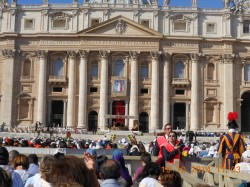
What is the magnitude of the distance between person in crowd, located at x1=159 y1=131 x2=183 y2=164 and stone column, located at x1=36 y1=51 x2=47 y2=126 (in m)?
52.5

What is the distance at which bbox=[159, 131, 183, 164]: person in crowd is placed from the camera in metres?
11.2

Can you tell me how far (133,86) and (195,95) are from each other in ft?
28.0

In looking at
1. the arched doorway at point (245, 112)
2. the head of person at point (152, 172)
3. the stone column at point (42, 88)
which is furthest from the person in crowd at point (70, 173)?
the arched doorway at point (245, 112)

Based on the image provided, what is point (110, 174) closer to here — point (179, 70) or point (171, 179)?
point (171, 179)

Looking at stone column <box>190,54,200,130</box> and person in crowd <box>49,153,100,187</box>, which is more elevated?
stone column <box>190,54,200,130</box>

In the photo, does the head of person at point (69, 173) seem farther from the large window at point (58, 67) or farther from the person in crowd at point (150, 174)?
the large window at point (58, 67)

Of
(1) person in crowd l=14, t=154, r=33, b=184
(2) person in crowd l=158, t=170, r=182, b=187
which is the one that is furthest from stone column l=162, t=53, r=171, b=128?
(2) person in crowd l=158, t=170, r=182, b=187

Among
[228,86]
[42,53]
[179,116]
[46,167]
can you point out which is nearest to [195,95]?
[179,116]

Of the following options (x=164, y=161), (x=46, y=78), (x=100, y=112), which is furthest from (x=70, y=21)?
(x=164, y=161)

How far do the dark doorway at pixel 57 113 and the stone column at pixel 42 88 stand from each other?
2.09m

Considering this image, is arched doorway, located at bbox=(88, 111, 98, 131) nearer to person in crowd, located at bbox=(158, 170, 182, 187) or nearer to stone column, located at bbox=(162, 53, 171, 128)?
stone column, located at bbox=(162, 53, 171, 128)

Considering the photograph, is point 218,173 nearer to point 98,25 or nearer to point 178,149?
point 178,149

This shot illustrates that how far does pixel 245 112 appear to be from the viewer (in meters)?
70.1

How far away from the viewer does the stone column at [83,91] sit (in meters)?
62.7
